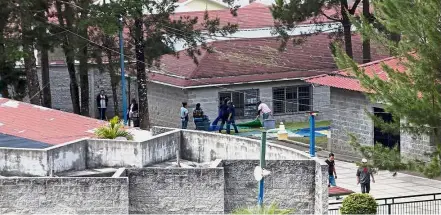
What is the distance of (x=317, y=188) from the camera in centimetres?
2972

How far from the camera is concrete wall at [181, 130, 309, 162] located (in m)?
32.0

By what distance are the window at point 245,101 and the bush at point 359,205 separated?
2154cm

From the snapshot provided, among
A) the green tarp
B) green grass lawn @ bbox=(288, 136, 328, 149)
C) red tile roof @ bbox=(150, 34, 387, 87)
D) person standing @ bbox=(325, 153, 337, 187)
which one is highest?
red tile roof @ bbox=(150, 34, 387, 87)

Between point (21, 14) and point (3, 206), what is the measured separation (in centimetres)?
1987

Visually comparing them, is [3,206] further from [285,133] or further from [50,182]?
[285,133]

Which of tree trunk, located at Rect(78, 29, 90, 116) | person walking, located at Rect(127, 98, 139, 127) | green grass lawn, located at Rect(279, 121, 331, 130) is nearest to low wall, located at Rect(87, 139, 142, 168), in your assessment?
tree trunk, located at Rect(78, 29, 90, 116)

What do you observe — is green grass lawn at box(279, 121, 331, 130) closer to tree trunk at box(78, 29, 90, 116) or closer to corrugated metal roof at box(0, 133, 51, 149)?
tree trunk at box(78, 29, 90, 116)

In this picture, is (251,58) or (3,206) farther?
(251,58)

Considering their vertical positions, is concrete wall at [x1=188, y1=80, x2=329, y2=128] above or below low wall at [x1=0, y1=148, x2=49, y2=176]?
above

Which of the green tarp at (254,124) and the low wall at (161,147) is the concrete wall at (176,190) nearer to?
the low wall at (161,147)

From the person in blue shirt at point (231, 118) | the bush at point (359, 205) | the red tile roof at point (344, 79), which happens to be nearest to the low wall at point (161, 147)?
the bush at point (359, 205)

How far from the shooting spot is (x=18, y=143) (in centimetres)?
3378

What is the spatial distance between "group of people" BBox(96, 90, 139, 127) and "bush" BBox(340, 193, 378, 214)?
2028 centimetres

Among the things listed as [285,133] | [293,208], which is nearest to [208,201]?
[293,208]
